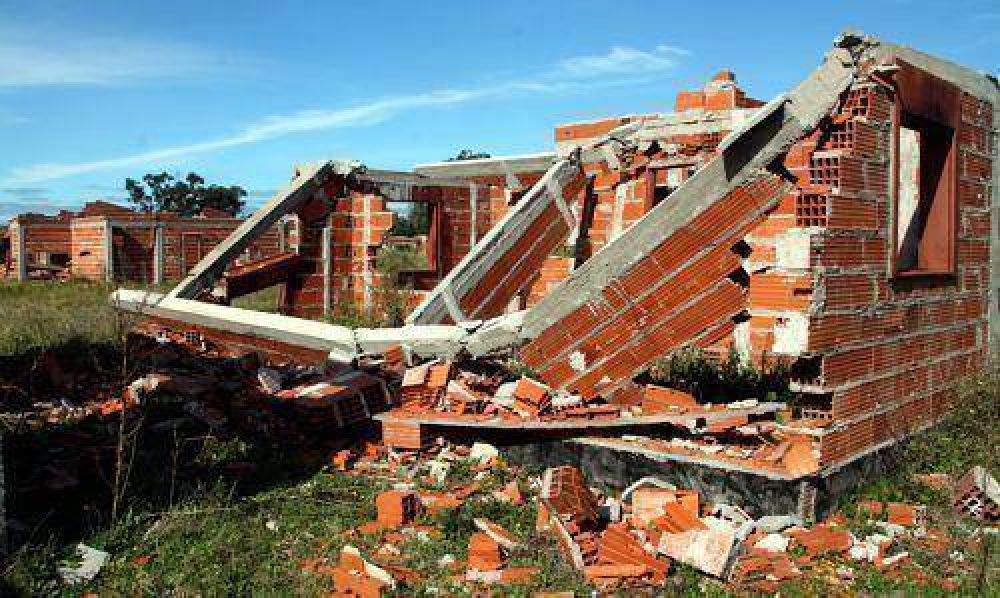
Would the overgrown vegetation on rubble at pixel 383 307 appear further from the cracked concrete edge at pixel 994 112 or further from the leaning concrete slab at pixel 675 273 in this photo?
the cracked concrete edge at pixel 994 112

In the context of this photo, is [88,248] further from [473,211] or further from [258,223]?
[258,223]

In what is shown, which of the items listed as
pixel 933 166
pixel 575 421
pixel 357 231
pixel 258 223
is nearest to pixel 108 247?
pixel 357 231

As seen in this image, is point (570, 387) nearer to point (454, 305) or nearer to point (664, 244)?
point (664, 244)

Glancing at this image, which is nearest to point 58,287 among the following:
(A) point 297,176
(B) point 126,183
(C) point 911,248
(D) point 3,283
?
(D) point 3,283

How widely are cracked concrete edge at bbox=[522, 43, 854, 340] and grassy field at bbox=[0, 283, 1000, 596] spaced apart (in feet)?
5.58

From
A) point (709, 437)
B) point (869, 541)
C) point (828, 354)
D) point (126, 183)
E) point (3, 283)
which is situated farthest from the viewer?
point (126, 183)

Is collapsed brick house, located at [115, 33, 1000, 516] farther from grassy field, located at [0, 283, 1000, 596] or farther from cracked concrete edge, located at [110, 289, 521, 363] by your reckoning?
grassy field, located at [0, 283, 1000, 596]

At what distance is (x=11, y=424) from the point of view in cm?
Result: 664

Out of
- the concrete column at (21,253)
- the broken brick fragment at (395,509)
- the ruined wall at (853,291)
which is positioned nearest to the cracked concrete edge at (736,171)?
the ruined wall at (853,291)

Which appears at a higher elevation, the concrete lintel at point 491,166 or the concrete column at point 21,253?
the concrete lintel at point 491,166

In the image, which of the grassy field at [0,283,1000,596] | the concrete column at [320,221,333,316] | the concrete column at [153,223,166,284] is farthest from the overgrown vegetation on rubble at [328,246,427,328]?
the concrete column at [153,223,166,284]

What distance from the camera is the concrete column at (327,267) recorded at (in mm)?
12281

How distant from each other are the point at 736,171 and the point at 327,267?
771cm

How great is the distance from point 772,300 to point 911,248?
3.44 metres
